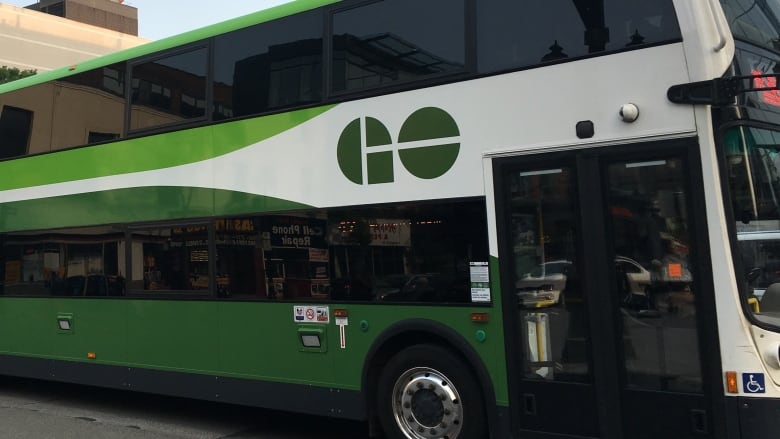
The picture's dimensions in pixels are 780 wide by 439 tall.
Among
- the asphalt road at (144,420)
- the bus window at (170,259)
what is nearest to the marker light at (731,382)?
the asphalt road at (144,420)

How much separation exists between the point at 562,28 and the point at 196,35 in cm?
415

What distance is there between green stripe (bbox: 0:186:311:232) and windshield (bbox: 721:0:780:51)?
3801 millimetres

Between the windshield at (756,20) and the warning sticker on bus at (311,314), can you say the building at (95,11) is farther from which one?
the windshield at (756,20)

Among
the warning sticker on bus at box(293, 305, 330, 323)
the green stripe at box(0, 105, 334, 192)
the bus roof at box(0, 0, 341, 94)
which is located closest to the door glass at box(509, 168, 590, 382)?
the warning sticker on bus at box(293, 305, 330, 323)

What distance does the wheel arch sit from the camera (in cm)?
502

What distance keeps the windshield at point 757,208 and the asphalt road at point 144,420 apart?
3947mm

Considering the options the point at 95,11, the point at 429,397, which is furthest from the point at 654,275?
the point at 95,11

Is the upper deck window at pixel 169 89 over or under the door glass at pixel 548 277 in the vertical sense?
over

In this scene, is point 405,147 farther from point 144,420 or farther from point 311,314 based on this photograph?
point 144,420

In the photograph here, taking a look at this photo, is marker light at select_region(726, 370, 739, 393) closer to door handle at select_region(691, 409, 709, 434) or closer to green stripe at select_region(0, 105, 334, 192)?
door handle at select_region(691, 409, 709, 434)

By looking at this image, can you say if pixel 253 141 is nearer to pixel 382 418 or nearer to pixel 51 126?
pixel 382 418

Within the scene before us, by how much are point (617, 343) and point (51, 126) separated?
7529 mm

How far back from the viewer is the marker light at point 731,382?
13.4ft

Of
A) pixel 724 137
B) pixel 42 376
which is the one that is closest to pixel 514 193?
pixel 724 137
